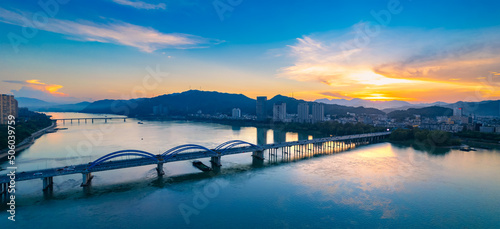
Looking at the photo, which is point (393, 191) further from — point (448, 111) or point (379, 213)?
point (448, 111)

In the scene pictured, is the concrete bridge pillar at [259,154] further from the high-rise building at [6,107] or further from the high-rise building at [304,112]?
the high-rise building at [304,112]

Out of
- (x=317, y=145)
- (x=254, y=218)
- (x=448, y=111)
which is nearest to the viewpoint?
(x=254, y=218)

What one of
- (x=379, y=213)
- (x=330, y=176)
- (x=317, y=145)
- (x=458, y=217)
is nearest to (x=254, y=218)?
(x=379, y=213)

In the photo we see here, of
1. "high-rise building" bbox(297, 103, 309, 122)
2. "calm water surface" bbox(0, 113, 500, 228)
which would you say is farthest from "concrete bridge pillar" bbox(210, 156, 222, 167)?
"high-rise building" bbox(297, 103, 309, 122)

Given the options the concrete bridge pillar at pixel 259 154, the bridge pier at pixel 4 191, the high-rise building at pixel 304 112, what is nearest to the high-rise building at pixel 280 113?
the high-rise building at pixel 304 112

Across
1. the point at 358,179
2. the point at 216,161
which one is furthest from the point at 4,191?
the point at 358,179

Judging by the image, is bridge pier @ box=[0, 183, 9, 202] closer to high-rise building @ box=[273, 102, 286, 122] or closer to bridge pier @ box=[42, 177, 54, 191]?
bridge pier @ box=[42, 177, 54, 191]

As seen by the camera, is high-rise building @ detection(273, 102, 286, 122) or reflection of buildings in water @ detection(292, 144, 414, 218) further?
high-rise building @ detection(273, 102, 286, 122)

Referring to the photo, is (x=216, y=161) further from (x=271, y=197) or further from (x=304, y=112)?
(x=304, y=112)
